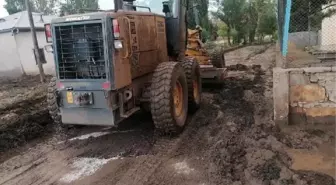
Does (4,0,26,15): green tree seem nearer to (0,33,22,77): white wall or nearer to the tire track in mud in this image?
(0,33,22,77): white wall

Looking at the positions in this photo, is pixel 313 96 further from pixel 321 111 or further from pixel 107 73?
pixel 107 73

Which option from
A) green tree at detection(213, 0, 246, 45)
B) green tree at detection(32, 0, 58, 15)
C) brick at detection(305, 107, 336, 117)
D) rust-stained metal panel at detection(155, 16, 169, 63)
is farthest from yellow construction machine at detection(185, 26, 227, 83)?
green tree at detection(32, 0, 58, 15)

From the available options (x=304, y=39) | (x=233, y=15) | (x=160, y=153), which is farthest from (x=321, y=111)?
(x=233, y=15)

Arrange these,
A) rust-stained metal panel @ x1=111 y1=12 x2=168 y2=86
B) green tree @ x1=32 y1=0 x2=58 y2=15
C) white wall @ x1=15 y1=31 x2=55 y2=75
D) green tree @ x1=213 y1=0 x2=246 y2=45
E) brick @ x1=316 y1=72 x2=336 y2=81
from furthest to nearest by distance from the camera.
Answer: green tree @ x1=32 y1=0 x2=58 y2=15, green tree @ x1=213 y1=0 x2=246 y2=45, white wall @ x1=15 y1=31 x2=55 y2=75, brick @ x1=316 y1=72 x2=336 y2=81, rust-stained metal panel @ x1=111 y1=12 x2=168 y2=86

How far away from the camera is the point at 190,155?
5.45m

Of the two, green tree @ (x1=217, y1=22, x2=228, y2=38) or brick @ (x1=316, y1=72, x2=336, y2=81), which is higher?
green tree @ (x1=217, y1=22, x2=228, y2=38)

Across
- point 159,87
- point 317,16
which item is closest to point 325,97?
point 317,16

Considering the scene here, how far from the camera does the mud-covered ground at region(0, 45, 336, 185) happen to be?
15.3ft

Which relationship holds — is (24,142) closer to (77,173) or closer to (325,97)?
(77,173)

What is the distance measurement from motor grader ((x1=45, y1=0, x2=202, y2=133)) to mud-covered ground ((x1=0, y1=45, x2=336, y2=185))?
0.49 m

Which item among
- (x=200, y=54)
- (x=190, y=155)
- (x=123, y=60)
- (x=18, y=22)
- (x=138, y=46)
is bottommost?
(x=190, y=155)

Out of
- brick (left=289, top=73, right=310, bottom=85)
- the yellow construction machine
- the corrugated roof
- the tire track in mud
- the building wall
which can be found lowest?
the tire track in mud

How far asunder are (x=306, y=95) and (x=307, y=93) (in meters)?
0.04

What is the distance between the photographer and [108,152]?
5.79 m
